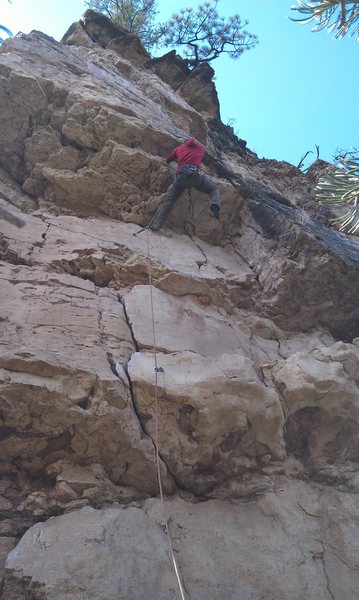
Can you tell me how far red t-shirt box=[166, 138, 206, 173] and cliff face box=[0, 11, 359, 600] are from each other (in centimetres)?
43

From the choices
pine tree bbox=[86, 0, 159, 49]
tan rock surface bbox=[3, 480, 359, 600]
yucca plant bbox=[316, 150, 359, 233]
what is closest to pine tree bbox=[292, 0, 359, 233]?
yucca plant bbox=[316, 150, 359, 233]

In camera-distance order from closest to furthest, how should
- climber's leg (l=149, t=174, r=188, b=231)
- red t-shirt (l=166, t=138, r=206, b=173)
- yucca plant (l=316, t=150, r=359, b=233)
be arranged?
yucca plant (l=316, t=150, r=359, b=233) → climber's leg (l=149, t=174, r=188, b=231) → red t-shirt (l=166, t=138, r=206, b=173)

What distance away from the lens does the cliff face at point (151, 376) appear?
3422 mm

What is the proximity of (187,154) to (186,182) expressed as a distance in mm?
631

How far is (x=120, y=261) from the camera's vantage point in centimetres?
594

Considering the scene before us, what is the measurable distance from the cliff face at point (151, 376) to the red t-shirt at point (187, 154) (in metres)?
0.43

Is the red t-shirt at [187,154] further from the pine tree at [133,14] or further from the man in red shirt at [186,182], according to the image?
the pine tree at [133,14]

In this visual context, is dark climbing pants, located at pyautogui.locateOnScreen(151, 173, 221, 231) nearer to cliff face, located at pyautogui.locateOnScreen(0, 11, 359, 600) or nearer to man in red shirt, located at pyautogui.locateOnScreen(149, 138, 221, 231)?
man in red shirt, located at pyautogui.locateOnScreen(149, 138, 221, 231)

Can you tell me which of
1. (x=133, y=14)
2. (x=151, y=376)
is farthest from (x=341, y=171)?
(x=133, y=14)

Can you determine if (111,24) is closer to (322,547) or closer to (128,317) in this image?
(128,317)

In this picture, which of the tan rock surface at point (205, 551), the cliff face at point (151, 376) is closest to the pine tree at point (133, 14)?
the cliff face at point (151, 376)

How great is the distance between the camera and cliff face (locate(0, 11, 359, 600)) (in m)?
3.42

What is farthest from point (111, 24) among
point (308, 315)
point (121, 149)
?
point (308, 315)

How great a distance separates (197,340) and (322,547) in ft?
7.55
